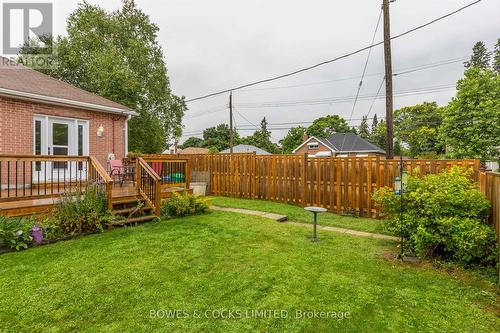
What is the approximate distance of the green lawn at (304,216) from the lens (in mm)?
6530

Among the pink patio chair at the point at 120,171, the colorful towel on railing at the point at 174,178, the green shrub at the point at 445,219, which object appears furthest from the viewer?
the pink patio chair at the point at 120,171

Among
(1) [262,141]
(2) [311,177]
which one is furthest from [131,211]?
(1) [262,141]

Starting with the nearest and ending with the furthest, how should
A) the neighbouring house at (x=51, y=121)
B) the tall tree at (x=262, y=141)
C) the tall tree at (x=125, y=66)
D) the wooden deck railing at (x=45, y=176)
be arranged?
the wooden deck railing at (x=45, y=176) < the neighbouring house at (x=51, y=121) < the tall tree at (x=125, y=66) < the tall tree at (x=262, y=141)

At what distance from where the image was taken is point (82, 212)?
5340mm

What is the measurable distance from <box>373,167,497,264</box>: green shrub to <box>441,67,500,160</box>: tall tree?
1201 centimetres

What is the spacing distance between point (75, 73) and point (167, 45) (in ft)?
21.1

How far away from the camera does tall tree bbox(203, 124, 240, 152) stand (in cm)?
5544

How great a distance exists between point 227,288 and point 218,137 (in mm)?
56094

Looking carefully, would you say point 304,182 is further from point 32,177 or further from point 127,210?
point 32,177

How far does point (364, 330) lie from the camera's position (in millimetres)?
2502

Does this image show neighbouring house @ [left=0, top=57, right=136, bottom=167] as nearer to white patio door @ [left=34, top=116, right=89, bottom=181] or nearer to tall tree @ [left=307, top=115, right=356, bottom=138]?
white patio door @ [left=34, top=116, right=89, bottom=181]

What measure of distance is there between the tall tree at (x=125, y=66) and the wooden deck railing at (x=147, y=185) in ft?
38.0

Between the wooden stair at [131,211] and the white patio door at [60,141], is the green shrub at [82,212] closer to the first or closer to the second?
the wooden stair at [131,211]

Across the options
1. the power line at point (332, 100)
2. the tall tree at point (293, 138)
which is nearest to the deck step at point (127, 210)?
the power line at point (332, 100)
